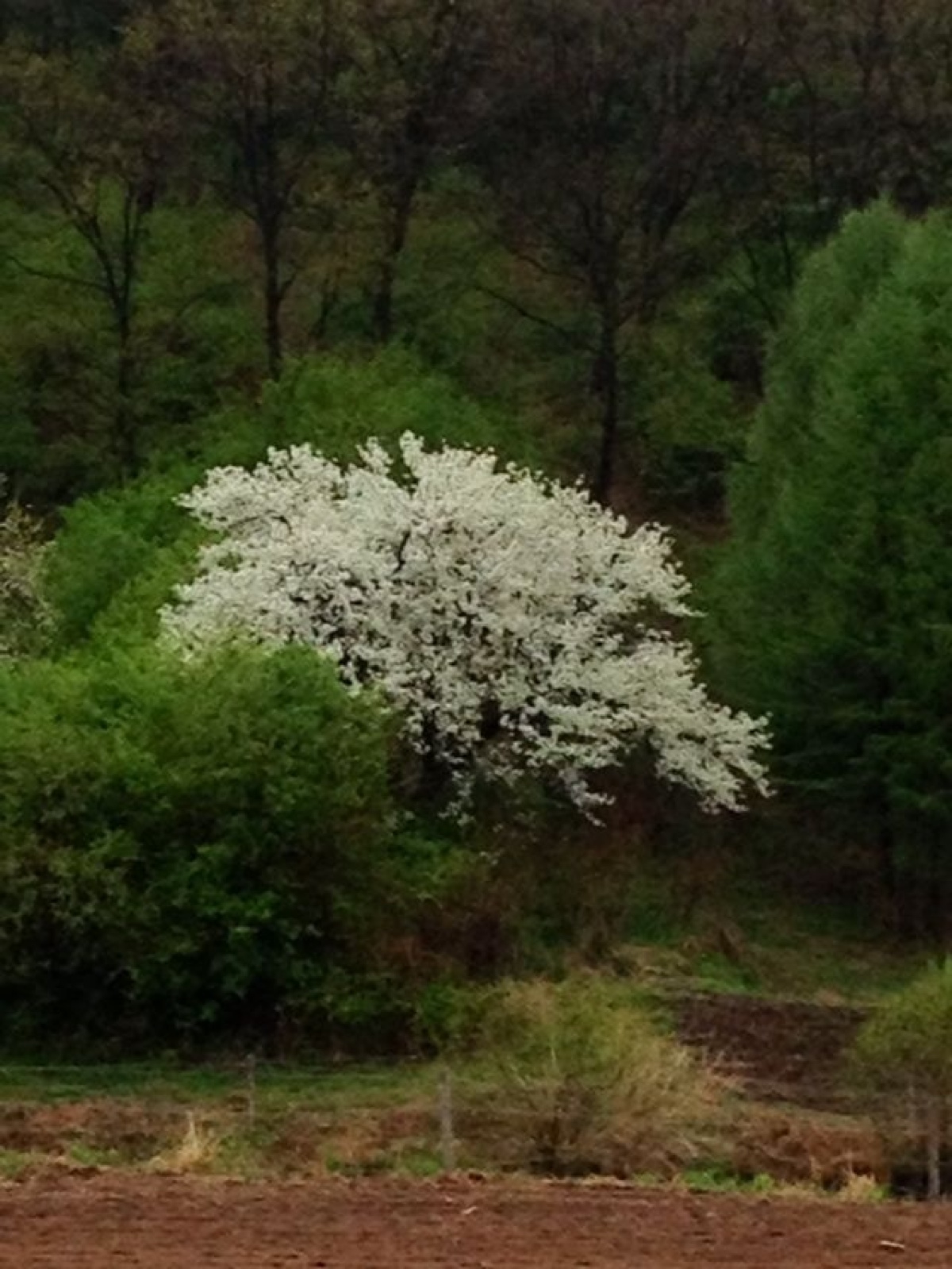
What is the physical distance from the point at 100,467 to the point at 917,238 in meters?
20.7

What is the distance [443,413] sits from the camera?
4669cm

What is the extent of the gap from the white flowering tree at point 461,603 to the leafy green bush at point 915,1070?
10083mm

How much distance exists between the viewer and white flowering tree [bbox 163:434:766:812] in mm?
33844

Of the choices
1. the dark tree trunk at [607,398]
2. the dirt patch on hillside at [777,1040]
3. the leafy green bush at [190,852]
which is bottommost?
the dirt patch on hillside at [777,1040]

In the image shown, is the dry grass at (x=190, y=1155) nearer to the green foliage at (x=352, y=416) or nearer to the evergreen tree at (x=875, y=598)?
the evergreen tree at (x=875, y=598)

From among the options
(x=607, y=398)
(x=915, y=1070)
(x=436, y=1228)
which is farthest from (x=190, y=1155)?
(x=607, y=398)

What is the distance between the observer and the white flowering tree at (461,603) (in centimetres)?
3384

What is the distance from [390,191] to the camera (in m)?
61.0

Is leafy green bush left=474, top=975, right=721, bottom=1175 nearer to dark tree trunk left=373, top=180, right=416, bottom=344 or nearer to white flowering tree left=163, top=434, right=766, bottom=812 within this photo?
white flowering tree left=163, top=434, right=766, bottom=812

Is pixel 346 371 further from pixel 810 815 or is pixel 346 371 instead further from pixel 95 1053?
pixel 95 1053

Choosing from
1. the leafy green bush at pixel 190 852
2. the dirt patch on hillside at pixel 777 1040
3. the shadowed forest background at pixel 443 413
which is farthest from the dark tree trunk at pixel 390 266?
the leafy green bush at pixel 190 852

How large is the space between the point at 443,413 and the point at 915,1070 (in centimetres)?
2492

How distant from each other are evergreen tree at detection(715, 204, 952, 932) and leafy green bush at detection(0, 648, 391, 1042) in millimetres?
13272

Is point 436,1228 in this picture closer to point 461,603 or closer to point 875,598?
point 461,603
